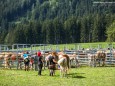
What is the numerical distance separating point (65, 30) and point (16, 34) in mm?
23426

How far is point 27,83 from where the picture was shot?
22.2m

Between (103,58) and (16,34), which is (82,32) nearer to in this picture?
(16,34)

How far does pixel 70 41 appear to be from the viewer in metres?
152

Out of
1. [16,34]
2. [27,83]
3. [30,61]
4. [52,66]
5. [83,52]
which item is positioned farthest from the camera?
[16,34]

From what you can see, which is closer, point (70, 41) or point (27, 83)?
point (27, 83)

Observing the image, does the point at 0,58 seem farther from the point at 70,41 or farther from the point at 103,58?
the point at 70,41

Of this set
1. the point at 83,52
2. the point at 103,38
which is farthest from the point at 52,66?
the point at 103,38

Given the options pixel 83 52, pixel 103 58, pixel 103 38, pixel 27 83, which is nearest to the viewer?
pixel 27 83

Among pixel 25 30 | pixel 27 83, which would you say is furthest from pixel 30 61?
pixel 25 30

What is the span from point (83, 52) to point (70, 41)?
114427 millimetres

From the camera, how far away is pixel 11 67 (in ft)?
114

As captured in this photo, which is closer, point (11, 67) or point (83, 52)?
point (11, 67)

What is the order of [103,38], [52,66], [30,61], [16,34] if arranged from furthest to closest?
1. [16,34]
2. [103,38]
3. [30,61]
4. [52,66]

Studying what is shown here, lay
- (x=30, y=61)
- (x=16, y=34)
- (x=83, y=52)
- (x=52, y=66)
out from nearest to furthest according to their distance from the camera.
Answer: (x=52, y=66) → (x=30, y=61) → (x=83, y=52) → (x=16, y=34)
